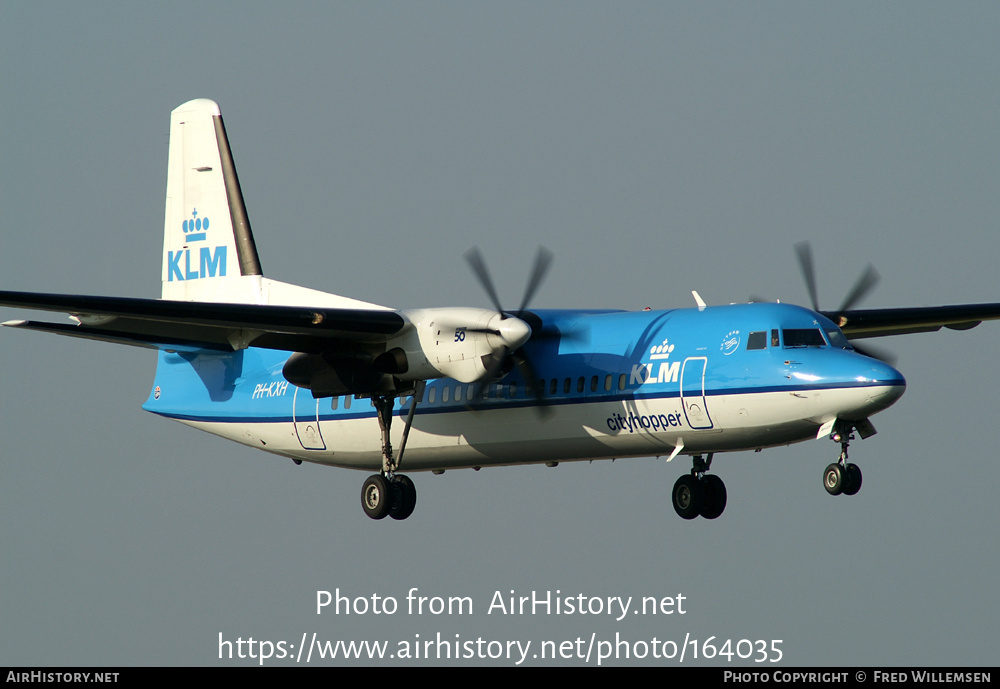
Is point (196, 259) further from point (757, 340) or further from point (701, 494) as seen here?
point (757, 340)

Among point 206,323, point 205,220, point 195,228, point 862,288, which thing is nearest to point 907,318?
point 862,288

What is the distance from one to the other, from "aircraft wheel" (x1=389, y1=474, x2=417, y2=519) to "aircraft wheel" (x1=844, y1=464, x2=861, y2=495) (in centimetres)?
725

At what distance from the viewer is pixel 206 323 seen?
21.1 m

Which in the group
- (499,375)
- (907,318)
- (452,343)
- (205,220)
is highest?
(205,220)

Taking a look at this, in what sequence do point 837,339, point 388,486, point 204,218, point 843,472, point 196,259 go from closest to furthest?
1. point 843,472
2. point 837,339
3. point 388,486
4. point 196,259
5. point 204,218

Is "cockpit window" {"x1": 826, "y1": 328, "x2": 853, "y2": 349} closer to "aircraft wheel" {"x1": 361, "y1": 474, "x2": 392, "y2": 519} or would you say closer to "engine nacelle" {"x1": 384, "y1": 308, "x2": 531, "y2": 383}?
"engine nacelle" {"x1": 384, "y1": 308, "x2": 531, "y2": 383}

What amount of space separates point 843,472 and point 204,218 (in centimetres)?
1408

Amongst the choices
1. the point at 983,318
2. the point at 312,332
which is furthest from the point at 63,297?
the point at 983,318

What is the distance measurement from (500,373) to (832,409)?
5.17m

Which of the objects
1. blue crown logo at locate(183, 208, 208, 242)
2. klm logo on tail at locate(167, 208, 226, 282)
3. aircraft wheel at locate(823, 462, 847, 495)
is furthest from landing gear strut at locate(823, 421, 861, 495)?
blue crown logo at locate(183, 208, 208, 242)

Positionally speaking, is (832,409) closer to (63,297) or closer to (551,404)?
(551,404)

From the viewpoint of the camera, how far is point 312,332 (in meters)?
22.3

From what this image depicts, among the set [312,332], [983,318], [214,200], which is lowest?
[312,332]

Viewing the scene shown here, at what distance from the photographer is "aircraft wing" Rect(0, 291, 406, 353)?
20156mm
